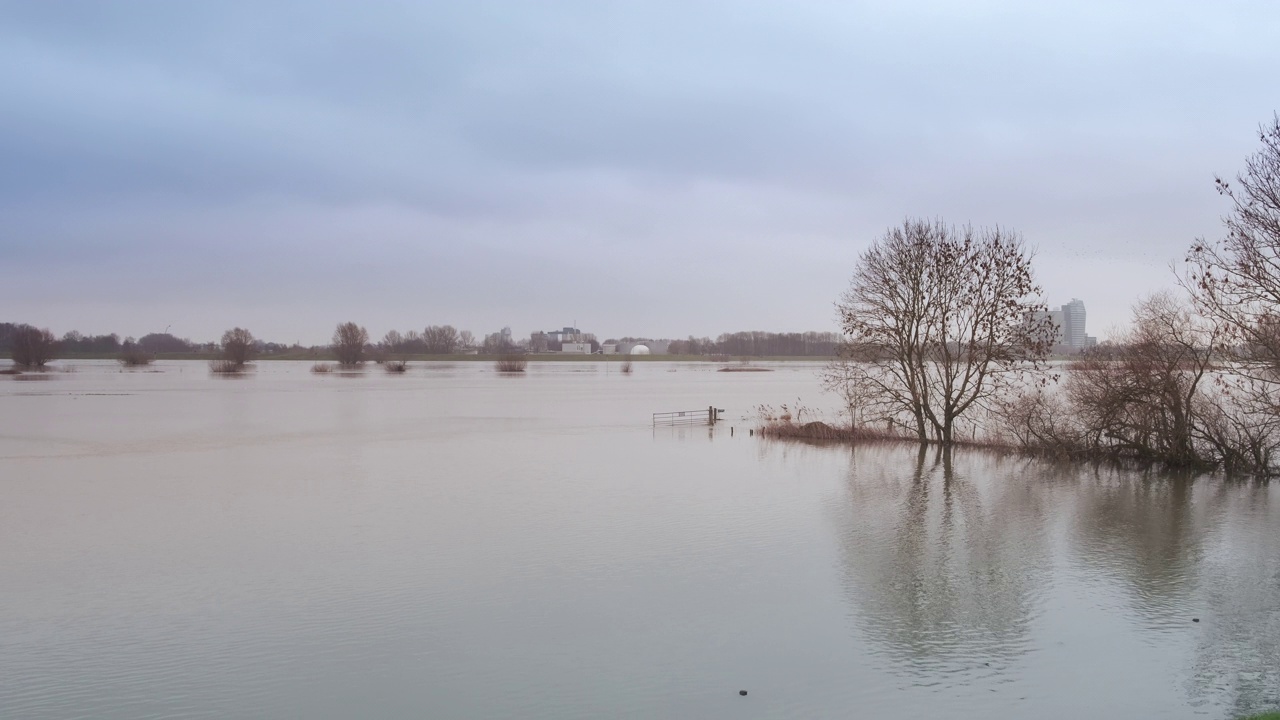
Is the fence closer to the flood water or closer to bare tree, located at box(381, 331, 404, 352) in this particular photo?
the flood water

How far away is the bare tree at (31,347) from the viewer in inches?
3703

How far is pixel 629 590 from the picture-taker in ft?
36.8

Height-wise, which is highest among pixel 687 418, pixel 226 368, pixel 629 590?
pixel 226 368

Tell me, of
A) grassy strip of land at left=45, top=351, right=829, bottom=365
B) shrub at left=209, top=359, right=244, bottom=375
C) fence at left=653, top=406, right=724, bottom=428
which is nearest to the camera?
fence at left=653, top=406, right=724, bottom=428

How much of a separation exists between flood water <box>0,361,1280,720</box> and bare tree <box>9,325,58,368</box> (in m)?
85.7

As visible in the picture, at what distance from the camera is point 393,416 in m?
38.2

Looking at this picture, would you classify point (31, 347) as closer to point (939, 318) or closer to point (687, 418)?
point (687, 418)

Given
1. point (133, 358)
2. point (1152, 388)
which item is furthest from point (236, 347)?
point (1152, 388)

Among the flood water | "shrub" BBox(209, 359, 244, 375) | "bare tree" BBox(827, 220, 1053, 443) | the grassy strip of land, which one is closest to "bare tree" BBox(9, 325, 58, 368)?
"shrub" BBox(209, 359, 244, 375)

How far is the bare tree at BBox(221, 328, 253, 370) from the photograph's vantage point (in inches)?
3836

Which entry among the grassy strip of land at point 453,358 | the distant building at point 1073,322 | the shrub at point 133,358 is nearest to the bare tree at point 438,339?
the grassy strip of land at point 453,358

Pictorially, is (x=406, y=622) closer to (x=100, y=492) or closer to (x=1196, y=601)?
(x=1196, y=601)

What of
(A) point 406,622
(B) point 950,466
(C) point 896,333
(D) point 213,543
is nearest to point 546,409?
(C) point 896,333

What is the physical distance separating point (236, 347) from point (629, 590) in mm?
97324
